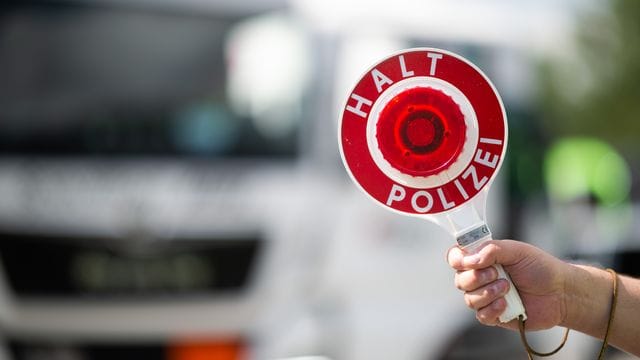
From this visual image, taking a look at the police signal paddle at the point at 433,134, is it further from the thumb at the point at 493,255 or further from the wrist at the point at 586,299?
the wrist at the point at 586,299

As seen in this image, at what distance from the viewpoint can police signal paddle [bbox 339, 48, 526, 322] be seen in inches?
58.9

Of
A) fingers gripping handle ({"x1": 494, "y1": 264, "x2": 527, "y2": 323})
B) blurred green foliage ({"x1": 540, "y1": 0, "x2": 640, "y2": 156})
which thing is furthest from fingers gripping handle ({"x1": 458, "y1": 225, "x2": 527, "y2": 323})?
blurred green foliage ({"x1": 540, "y1": 0, "x2": 640, "y2": 156})

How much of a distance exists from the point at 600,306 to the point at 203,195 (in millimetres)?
2794

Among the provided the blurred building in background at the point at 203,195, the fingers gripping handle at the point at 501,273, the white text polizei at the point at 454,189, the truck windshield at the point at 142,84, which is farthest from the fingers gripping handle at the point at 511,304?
the truck windshield at the point at 142,84

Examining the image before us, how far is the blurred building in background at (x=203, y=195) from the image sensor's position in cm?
428

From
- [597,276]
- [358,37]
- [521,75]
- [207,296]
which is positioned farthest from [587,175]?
[597,276]

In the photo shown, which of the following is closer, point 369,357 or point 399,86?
point 399,86

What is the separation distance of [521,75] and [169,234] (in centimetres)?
202

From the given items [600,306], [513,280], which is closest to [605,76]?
[600,306]

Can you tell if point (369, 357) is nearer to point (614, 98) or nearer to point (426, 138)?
point (426, 138)

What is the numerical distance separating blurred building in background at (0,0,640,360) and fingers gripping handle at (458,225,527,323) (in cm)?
277

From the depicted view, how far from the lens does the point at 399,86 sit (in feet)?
4.92

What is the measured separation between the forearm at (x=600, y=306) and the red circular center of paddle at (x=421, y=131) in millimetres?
324

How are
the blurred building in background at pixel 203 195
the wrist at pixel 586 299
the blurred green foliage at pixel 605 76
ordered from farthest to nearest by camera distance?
the blurred green foliage at pixel 605 76, the blurred building in background at pixel 203 195, the wrist at pixel 586 299
